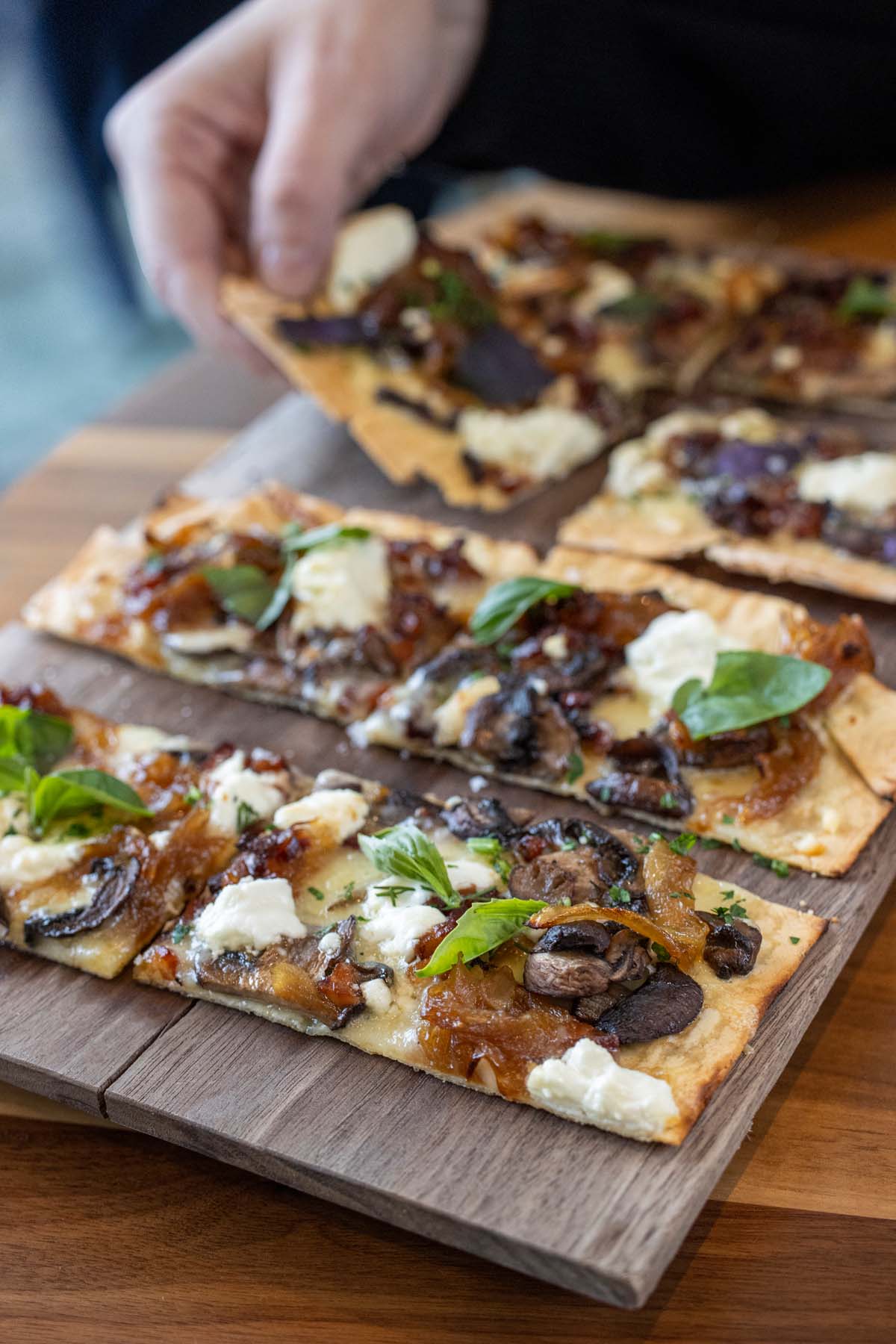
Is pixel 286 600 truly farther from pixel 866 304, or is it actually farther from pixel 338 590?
pixel 866 304

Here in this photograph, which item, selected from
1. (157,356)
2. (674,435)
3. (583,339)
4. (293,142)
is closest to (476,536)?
(674,435)

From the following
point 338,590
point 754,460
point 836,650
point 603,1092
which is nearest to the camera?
point 603,1092

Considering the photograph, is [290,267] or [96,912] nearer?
[96,912]

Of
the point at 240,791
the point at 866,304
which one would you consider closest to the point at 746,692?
the point at 240,791

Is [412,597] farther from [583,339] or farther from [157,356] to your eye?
[157,356]

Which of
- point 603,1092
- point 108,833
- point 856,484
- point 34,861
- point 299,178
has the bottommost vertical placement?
point 856,484

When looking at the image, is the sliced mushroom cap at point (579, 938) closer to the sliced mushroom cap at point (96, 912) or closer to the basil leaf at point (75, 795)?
the sliced mushroom cap at point (96, 912)
